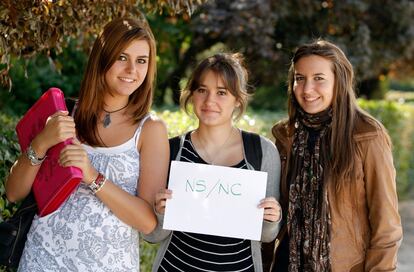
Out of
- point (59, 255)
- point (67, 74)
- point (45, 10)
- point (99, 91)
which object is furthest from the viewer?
point (67, 74)

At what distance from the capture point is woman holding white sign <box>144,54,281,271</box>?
114 inches

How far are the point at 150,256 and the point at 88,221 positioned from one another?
2.17 metres

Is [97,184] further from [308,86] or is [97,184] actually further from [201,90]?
[308,86]

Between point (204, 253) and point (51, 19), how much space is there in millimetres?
1753

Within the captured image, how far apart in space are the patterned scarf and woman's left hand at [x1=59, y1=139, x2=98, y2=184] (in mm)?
1079

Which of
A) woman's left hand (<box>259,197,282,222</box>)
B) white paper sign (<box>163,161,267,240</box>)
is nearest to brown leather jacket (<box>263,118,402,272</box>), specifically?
woman's left hand (<box>259,197,282,222</box>)

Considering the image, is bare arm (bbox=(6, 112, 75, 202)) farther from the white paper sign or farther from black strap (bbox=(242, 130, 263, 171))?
black strap (bbox=(242, 130, 263, 171))

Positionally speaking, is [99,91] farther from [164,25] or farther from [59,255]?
[164,25]

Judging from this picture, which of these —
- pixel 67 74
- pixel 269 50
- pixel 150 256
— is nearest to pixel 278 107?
pixel 269 50

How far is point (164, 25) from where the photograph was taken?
9.44m

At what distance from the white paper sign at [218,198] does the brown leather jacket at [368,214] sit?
1.35 ft

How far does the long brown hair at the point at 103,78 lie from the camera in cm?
266

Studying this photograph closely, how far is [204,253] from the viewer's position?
114 inches

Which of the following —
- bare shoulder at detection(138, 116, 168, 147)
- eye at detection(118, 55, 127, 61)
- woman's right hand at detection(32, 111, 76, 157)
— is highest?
eye at detection(118, 55, 127, 61)
